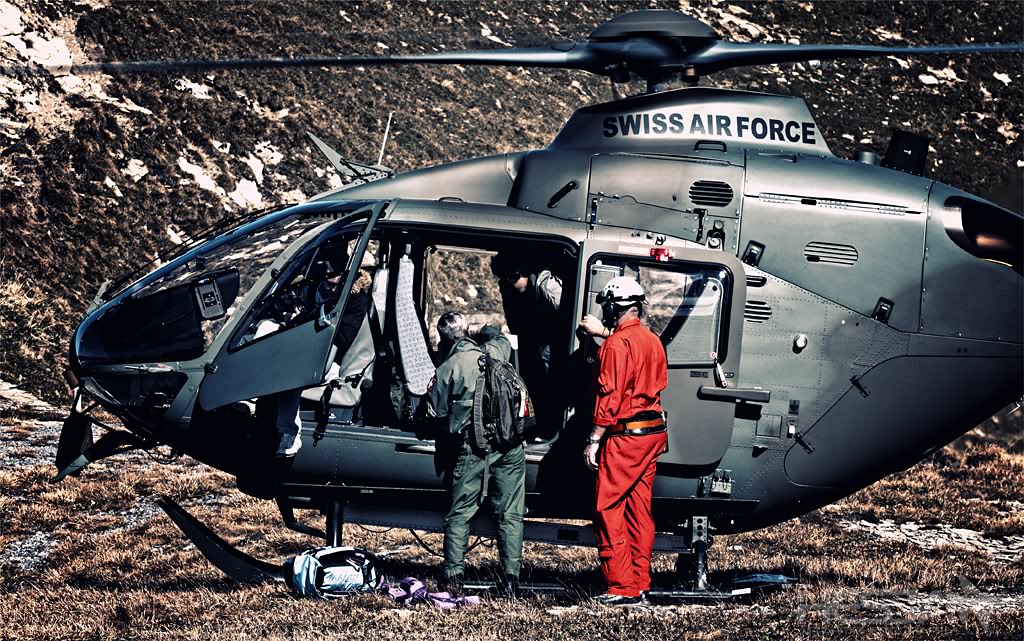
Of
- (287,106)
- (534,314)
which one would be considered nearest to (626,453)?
(534,314)

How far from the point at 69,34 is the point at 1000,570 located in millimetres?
22290

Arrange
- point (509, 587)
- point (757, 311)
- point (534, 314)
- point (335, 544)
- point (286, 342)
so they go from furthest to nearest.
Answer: point (534, 314)
point (335, 544)
point (757, 311)
point (509, 587)
point (286, 342)

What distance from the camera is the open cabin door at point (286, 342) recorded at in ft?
27.0

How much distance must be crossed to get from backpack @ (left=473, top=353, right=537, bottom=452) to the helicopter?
1.20ft

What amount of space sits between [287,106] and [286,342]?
2013 cm

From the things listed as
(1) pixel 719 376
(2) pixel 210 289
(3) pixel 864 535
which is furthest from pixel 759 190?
(3) pixel 864 535

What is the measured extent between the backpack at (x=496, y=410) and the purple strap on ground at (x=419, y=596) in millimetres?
1066

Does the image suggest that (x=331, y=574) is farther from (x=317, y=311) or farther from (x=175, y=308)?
(x=175, y=308)

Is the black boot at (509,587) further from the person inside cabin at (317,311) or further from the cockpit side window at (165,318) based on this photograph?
the cockpit side window at (165,318)

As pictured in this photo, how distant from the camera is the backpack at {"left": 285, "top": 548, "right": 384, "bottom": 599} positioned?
8641 millimetres

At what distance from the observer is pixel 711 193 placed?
29.3ft

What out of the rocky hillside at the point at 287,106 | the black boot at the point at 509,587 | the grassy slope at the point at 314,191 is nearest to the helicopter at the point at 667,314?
the black boot at the point at 509,587

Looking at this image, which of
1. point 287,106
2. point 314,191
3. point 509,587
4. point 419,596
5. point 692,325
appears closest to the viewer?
point 419,596

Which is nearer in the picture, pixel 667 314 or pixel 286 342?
pixel 286 342
